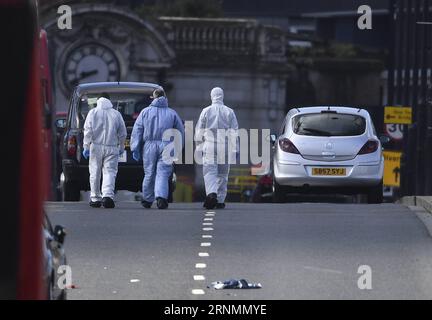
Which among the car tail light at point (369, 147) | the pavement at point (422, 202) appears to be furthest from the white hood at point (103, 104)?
the pavement at point (422, 202)

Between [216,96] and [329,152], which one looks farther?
[329,152]

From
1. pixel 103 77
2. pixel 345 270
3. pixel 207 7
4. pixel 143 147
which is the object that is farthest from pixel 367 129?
pixel 207 7

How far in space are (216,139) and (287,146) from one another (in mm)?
2658

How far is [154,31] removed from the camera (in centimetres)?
7138

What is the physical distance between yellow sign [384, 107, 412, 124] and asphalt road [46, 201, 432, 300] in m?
20.0

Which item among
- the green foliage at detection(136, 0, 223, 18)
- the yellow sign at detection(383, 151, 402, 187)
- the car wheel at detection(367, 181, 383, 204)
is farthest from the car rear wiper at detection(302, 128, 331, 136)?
the green foliage at detection(136, 0, 223, 18)

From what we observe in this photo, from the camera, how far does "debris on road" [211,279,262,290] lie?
15.6 meters

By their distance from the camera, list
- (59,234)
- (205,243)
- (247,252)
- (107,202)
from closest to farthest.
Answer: (59,234)
(247,252)
(205,243)
(107,202)

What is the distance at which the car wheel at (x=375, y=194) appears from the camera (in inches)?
1086

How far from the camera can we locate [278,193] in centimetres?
2812

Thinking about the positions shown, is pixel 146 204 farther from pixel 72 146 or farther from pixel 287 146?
pixel 287 146

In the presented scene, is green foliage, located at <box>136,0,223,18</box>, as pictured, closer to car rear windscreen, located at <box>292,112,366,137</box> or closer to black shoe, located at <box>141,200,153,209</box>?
car rear windscreen, located at <box>292,112,366,137</box>

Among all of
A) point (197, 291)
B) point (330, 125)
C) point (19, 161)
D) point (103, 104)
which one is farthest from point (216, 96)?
point (19, 161)
